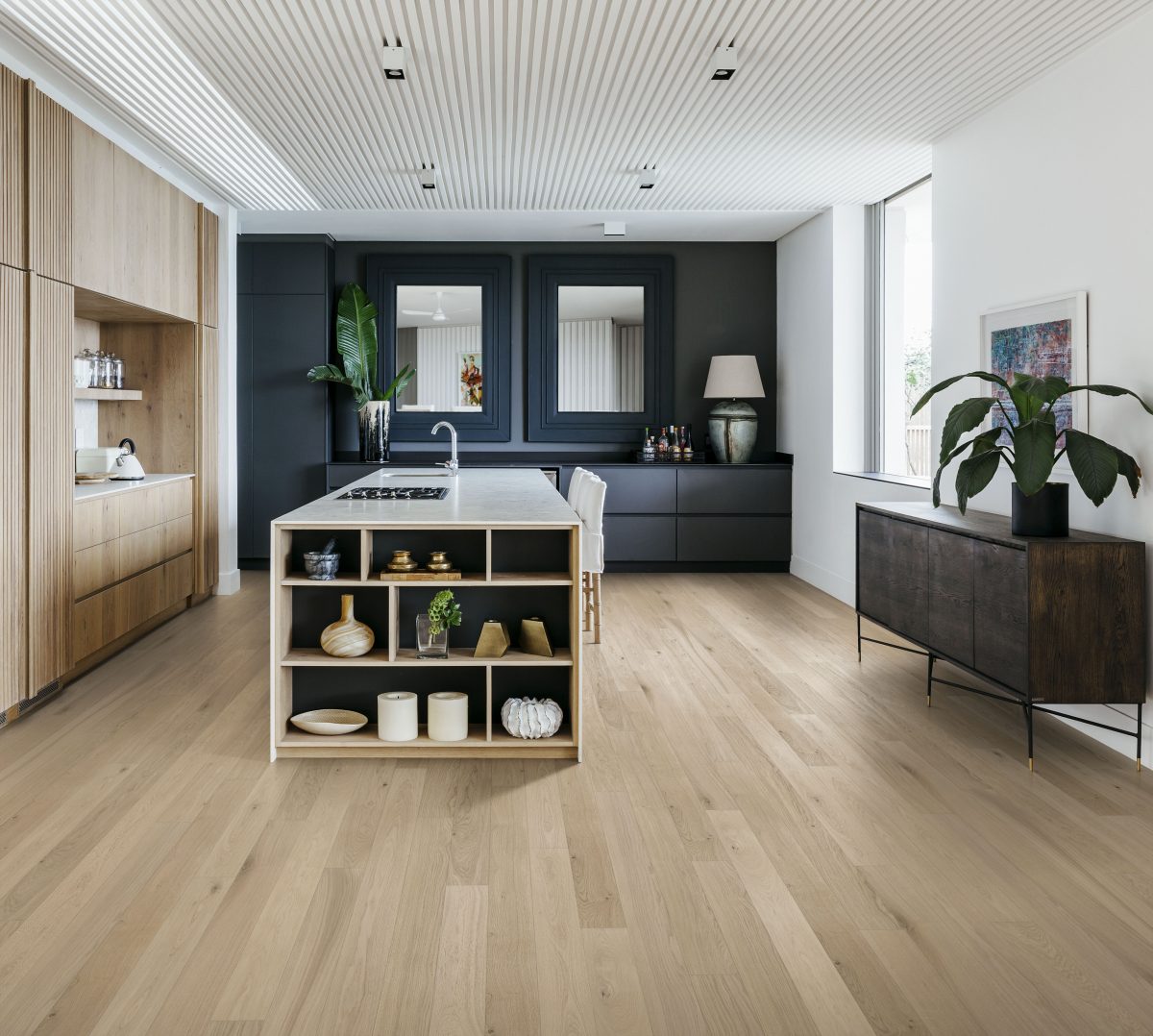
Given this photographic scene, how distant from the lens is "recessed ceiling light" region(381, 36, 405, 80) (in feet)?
12.0

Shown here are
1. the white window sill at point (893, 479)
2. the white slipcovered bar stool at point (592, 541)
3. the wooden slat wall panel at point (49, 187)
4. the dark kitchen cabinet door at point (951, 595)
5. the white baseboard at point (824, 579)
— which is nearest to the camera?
the dark kitchen cabinet door at point (951, 595)

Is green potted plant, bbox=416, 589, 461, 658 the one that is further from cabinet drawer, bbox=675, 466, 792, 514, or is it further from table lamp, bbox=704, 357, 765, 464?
table lamp, bbox=704, 357, 765, 464

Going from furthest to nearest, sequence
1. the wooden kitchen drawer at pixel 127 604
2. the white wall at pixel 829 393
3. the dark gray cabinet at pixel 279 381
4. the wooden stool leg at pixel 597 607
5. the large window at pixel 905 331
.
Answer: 1. the dark gray cabinet at pixel 279 381
2. the white wall at pixel 829 393
3. the large window at pixel 905 331
4. the wooden stool leg at pixel 597 607
5. the wooden kitchen drawer at pixel 127 604

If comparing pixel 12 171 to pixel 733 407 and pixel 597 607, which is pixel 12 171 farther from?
pixel 733 407

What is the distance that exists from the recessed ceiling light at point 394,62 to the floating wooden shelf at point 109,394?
2.17 m

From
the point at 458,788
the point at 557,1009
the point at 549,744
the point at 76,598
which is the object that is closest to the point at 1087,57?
the point at 549,744

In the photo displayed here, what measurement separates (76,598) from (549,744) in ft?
7.59

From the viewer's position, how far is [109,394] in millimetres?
5234

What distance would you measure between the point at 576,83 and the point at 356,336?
3677 millimetres

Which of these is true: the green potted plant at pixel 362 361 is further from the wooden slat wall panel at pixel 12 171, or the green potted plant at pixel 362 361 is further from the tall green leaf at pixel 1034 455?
the tall green leaf at pixel 1034 455

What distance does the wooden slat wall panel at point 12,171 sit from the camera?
11.7ft

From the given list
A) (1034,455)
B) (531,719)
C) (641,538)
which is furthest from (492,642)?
(641,538)

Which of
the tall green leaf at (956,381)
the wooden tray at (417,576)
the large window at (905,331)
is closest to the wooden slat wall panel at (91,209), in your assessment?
the wooden tray at (417,576)

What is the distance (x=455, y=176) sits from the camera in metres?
5.69
